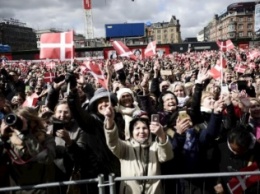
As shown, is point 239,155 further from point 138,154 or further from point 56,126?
point 56,126

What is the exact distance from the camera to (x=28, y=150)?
3.22 meters

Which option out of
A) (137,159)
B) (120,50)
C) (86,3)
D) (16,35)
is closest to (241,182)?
(137,159)

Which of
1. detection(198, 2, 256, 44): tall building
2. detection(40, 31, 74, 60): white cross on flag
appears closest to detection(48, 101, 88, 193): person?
detection(40, 31, 74, 60): white cross on flag

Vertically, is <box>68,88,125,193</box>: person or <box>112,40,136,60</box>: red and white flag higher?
<box>112,40,136,60</box>: red and white flag

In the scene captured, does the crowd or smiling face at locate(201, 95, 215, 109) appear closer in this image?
the crowd

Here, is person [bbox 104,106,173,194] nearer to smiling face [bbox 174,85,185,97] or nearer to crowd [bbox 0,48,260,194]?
crowd [bbox 0,48,260,194]

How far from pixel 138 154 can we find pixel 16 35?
13623 centimetres

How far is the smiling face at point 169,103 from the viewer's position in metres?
5.04

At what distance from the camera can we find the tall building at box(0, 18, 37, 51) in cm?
12400

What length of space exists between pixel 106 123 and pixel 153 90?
411 centimetres

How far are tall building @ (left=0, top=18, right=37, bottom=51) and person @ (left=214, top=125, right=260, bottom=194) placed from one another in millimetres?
122313

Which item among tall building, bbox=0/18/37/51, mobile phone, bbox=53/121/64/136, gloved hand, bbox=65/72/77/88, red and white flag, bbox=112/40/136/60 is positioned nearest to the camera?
mobile phone, bbox=53/121/64/136

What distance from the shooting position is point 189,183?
3.86 meters

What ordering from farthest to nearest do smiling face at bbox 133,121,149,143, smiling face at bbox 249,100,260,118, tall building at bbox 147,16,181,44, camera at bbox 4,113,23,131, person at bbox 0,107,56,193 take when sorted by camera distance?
1. tall building at bbox 147,16,181,44
2. smiling face at bbox 249,100,260,118
3. smiling face at bbox 133,121,149,143
4. person at bbox 0,107,56,193
5. camera at bbox 4,113,23,131
